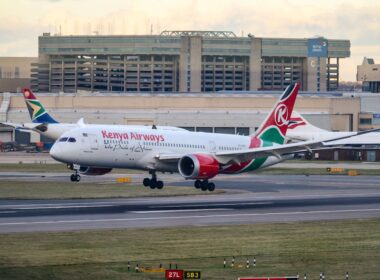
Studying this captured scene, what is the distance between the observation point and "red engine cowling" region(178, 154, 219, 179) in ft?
275

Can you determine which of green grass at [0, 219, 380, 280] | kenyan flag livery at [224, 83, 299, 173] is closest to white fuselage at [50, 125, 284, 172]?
kenyan flag livery at [224, 83, 299, 173]

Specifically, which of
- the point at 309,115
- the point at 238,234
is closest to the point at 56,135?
the point at 309,115

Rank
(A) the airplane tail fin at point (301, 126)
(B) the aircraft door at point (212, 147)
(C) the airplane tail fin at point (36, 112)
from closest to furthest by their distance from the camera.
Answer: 1. (B) the aircraft door at point (212, 147)
2. (C) the airplane tail fin at point (36, 112)
3. (A) the airplane tail fin at point (301, 126)

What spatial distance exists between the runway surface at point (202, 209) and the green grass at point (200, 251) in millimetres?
3765

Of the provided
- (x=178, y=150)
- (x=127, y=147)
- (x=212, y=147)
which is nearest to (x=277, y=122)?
(x=212, y=147)

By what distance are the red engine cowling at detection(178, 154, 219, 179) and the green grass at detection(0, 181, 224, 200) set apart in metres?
2.13

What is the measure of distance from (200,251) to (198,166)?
33.7 metres

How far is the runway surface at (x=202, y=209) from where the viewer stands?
202 feet

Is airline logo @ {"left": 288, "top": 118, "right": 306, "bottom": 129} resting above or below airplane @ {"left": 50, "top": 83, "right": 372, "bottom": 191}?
above

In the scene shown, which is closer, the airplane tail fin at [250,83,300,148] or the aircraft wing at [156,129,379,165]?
the aircraft wing at [156,129,379,165]

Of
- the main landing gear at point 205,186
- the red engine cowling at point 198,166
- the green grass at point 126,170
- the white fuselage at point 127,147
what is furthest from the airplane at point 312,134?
the red engine cowling at point 198,166

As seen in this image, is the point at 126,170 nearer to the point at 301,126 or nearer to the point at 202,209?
the point at 301,126

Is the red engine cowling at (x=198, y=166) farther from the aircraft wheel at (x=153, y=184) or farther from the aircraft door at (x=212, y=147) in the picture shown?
the aircraft door at (x=212, y=147)

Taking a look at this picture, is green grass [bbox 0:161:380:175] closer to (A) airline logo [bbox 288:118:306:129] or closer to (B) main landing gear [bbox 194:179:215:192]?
(B) main landing gear [bbox 194:179:215:192]
